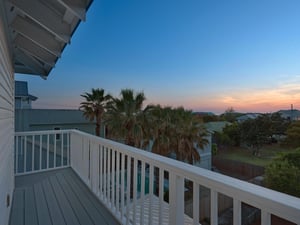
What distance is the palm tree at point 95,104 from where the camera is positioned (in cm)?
1434

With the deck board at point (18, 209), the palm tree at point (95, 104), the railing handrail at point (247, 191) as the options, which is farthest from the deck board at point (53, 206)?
the palm tree at point (95, 104)

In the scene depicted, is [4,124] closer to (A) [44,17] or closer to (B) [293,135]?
(A) [44,17]

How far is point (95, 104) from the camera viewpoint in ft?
47.7

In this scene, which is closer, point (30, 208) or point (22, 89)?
point (30, 208)

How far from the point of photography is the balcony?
3.12ft

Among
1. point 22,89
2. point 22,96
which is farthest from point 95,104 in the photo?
point 22,89

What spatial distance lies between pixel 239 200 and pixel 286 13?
9.77 metres

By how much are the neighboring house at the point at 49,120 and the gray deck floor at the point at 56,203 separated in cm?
1084

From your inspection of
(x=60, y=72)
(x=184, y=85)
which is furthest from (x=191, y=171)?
(x=184, y=85)

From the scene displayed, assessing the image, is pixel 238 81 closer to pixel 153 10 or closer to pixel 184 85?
pixel 184 85

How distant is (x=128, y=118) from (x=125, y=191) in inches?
357

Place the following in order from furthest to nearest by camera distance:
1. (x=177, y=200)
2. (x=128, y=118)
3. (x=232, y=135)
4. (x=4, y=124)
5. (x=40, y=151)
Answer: (x=232, y=135), (x=128, y=118), (x=40, y=151), (x=4, y=124), (x=177, y=200)

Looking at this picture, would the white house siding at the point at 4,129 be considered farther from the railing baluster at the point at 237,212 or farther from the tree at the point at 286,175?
the tree at the point at 286,175

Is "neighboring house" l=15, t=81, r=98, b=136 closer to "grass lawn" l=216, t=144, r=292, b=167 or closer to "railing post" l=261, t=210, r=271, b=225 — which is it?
"grass lawn" l=216, t=144, r=292, b=167
